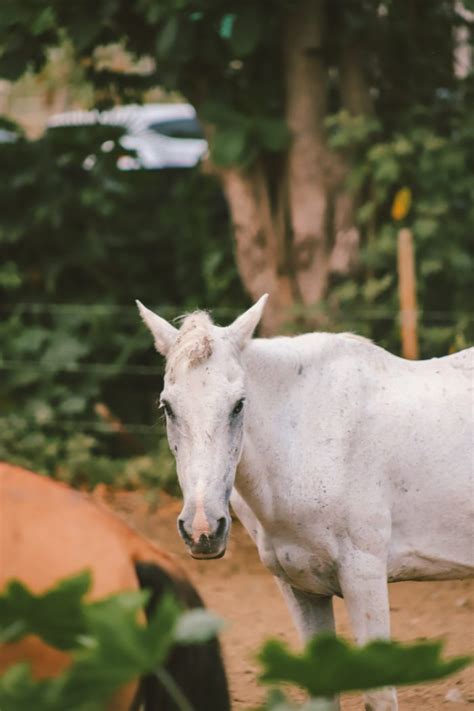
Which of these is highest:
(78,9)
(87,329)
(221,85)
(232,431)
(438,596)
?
(78,9)

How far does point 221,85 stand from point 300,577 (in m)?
4.65

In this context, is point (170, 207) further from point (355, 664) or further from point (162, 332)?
point (355, 664)

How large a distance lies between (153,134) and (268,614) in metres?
5.17

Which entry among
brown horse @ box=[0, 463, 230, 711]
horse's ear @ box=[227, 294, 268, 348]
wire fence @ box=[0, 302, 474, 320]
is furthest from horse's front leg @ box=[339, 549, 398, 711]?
wire fence @ box=[0, 302, 474, 320]

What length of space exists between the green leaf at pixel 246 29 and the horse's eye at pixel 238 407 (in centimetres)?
389

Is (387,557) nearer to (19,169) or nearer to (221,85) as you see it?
(221,85)

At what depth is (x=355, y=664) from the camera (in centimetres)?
168

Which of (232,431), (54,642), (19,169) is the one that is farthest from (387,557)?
(19,169)

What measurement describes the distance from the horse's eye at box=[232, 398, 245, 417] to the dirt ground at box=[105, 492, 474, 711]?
1.28 meters

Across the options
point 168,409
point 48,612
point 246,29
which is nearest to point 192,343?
point 168,409

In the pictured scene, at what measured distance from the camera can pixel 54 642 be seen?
1.88 meters

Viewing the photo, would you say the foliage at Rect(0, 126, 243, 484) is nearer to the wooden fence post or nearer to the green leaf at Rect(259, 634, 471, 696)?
the wooden fence post

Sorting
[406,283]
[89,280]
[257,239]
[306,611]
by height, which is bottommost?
[306,611]

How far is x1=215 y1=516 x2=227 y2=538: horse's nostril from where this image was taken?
3.53 m
